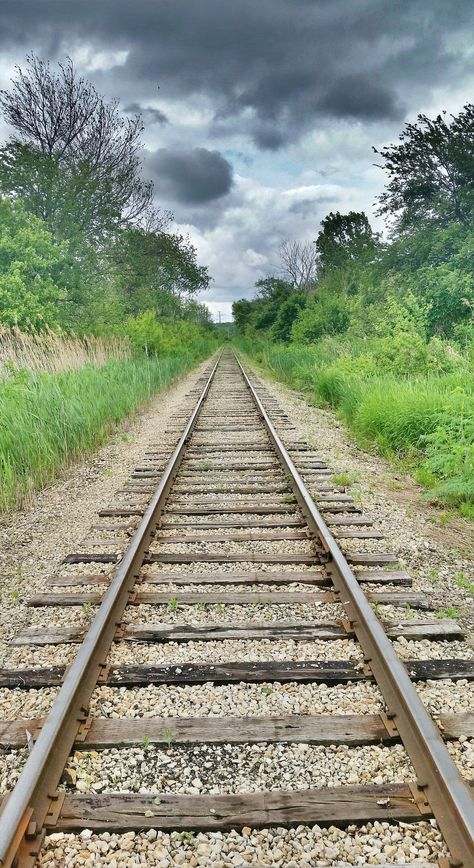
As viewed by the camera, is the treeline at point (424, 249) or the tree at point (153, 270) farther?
the tree at point (153, 270)

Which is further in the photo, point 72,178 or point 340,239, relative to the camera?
point 340,239

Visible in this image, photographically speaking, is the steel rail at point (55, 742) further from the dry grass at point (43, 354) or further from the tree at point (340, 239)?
the tree at point (340, 239)

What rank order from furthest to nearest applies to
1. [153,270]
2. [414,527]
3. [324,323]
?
1. [153,270]
2. [324,323]
3. [414,527]

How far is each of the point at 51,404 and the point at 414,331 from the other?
7.96 meters

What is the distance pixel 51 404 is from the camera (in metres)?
7.57

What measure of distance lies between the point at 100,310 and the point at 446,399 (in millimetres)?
15919

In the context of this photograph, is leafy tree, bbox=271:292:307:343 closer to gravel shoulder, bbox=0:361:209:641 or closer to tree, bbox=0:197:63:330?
tree, bbox=0:197:63:330

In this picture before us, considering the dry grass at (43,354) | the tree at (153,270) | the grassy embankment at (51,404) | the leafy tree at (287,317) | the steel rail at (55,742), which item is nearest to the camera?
the steel rail at (55,742)

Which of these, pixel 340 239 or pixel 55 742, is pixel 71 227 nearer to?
pixel 55 742

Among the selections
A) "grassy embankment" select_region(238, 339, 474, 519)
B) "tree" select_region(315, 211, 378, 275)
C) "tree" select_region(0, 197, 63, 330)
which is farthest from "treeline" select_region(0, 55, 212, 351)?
"tree" select_region(315, 211, 378, 275)

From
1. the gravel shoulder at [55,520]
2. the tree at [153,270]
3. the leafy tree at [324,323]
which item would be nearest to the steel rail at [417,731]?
the gravel shoulder at [55,520]

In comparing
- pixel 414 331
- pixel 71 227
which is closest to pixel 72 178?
pixel 71 227

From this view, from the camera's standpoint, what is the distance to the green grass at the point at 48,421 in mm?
6348

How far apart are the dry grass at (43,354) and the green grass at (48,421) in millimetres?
273
